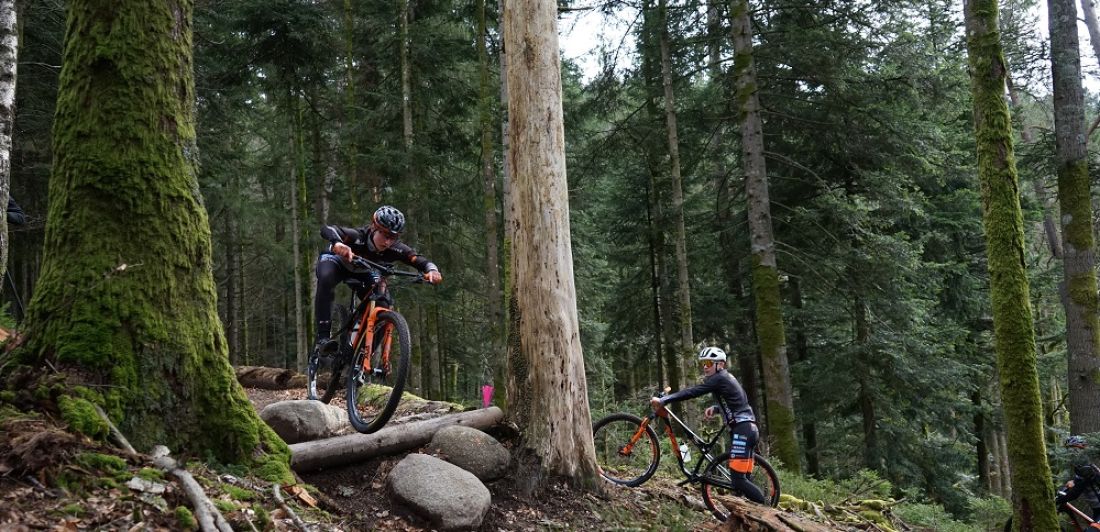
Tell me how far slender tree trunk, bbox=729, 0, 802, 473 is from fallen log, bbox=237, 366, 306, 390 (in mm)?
9293

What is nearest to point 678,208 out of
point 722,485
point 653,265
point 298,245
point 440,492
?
point 653,265

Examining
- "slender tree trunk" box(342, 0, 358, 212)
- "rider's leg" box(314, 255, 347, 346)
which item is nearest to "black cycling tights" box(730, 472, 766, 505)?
"rider's leg" box(314, 255, 347, 346)

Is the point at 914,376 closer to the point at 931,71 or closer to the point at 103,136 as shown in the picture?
the point at 931,71

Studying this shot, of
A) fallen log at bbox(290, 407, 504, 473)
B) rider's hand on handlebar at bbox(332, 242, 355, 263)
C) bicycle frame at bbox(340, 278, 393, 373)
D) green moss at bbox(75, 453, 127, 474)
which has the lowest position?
fallen log at bbox(290, 407, 504, 473)

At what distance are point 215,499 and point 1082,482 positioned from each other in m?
11.7

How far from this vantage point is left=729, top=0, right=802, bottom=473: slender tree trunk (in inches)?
Result: 475

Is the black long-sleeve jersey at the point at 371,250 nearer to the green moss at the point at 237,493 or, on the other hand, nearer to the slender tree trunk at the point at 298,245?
the green moss at the point at 237,493

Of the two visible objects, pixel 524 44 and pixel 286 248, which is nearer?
pixel 524 44

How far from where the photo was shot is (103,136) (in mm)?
3797

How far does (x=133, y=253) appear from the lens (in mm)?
3803

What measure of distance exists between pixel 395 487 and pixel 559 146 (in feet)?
10.7

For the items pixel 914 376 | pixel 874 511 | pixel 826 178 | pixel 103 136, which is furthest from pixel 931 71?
pixel 103 136

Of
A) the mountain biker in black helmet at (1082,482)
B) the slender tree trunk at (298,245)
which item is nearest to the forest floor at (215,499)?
the mountain biker in black helmet at (1082,482)

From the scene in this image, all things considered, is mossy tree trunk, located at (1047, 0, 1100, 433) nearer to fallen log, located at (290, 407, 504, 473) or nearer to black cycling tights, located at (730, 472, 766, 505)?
black cycling tights, located at (730, 472, 766, 505)
